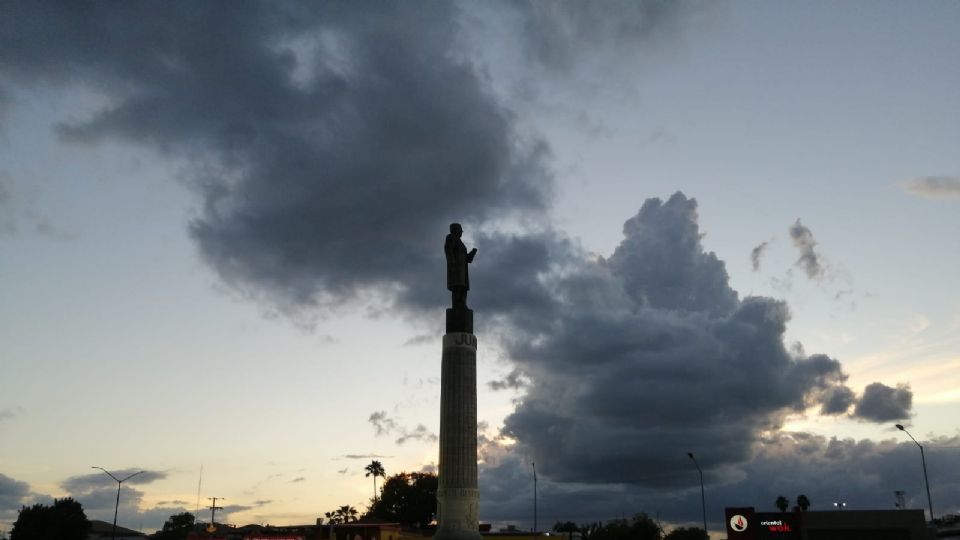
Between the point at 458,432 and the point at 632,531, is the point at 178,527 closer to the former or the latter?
the point at 632,531

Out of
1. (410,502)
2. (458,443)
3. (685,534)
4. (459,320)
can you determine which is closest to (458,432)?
(458,443)

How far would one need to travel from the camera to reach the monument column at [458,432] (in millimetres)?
50469

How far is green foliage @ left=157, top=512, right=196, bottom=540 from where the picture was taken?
163375 millimetres

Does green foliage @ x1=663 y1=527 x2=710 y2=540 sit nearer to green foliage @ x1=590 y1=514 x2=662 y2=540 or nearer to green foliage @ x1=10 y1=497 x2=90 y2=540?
green foliage @ x1=590 y1=514 x2=662 y2=540

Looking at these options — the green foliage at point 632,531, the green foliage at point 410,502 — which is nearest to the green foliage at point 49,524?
the green foliage at point 410,502

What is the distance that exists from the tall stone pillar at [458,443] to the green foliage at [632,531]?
9405 centimetres

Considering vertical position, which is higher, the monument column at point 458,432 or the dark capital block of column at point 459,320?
the dark capital block of column at point 459,320

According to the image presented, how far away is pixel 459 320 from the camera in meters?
54.9

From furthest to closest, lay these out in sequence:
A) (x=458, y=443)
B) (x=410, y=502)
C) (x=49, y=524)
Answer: (x=410, y=502), (x=49, y=524), (x=458, y=443)

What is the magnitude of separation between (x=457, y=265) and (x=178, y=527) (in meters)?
139

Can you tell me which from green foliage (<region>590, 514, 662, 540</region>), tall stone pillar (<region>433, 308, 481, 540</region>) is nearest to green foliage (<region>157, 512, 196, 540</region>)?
green foliage (<region>590, 514, 662, 540</region>)

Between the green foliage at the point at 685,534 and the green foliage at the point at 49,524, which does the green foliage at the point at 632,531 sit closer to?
the green foliage at the point at 685,534

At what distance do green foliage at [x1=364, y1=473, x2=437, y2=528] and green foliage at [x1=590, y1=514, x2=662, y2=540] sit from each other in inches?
1301

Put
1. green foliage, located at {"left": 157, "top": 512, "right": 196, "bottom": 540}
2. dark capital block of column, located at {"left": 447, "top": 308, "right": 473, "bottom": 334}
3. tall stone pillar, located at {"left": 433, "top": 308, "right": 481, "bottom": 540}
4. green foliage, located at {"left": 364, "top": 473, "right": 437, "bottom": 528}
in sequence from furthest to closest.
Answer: green foliage, located at {"left": 157, "top": 512, "right": 196, "bottom": 540} → green foliage, located at {"left": 364, "top": 473, "right": 437, "bottom": 528} → dark capital block of column, located at {"left": 447, "top": 308, "right": 473, "bottom": 334} → tall stone pillar, located at {"left": 433, "top": 308, "right": 481, "bottom": 540}
